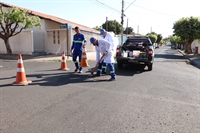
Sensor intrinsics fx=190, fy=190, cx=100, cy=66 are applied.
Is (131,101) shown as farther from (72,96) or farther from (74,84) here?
(74,84)

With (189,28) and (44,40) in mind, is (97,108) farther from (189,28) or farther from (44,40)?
(189,28)

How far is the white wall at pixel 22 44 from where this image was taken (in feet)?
52.7

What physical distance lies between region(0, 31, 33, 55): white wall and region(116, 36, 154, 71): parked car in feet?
31.5

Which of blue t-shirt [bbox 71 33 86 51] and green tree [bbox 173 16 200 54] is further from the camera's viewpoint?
green tree [bbox 173 16 200 54]

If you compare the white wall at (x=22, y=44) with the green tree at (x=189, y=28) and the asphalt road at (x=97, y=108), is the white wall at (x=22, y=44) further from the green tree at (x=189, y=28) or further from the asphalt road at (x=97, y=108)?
the green tree at (x=189, y=28)

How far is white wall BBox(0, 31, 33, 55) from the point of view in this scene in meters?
16.1

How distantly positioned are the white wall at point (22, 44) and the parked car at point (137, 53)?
9.62 m

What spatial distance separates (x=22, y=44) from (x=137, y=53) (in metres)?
11.4

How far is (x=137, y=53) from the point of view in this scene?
9.02 meters

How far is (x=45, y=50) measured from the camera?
18.5m

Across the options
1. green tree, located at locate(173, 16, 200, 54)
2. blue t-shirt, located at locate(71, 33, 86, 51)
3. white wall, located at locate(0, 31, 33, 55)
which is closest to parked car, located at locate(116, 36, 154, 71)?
blue t-shirt, located at locate(71, 33, 86, 51)

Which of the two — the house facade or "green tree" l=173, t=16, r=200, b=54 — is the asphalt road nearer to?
the house facade

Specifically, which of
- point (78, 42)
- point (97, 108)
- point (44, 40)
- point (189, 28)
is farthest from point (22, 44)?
point (189, 28)

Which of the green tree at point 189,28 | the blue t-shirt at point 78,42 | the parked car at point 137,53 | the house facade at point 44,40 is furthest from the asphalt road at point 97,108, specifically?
the green tree at point 189,28
